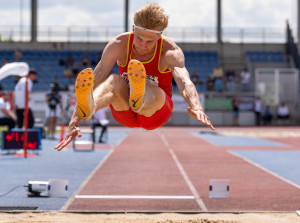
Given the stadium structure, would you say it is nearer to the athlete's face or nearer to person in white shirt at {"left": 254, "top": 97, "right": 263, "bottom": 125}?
person in white shirt at {"left": 254, "top": 97, "right": 263, "bottom": 125}

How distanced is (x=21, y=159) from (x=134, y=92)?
7.64m

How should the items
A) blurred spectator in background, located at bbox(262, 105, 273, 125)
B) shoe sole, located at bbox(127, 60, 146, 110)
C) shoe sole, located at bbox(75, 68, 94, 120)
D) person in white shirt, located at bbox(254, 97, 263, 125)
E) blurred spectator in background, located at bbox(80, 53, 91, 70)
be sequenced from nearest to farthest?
shoe sole, located at bbox(75, 68, 94, 120) → shoe sole, located at bbox(127, 60, 146, 110) → person in white shirt, located at bbox(254, 97, 263, 125) → blurred spectator in background, located at bbox(262, 105, 273, 125) → blurred spectator in background, located at bbox(80, 53, 91, 70)

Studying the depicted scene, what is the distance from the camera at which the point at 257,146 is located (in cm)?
1570

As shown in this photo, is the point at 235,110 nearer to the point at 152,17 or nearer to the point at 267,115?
the point at 267,115

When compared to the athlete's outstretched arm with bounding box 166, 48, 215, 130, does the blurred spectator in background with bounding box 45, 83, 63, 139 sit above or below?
below

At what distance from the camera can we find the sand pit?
531 cm

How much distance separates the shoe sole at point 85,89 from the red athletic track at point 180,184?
7.88 ft

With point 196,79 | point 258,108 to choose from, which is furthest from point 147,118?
point 196,79

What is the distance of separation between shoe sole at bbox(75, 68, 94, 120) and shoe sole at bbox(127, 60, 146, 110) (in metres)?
0.33

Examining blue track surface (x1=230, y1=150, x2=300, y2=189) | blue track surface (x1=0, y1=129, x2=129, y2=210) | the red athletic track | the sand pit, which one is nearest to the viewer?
the sand pit

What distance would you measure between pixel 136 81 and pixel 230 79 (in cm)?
2571

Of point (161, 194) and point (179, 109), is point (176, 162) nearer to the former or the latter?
point (161, 194)

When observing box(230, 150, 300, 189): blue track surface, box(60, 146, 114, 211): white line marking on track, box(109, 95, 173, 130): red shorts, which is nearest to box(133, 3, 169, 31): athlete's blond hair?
box(109, 95, 173, 130): red shorts

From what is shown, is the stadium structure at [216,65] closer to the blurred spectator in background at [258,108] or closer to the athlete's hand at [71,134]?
the blurred spectator in background at [258,108]
